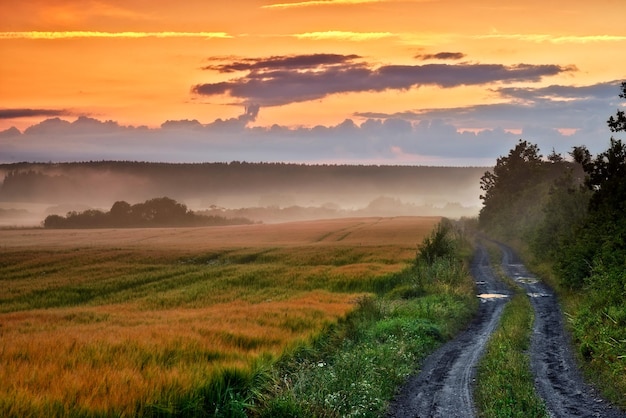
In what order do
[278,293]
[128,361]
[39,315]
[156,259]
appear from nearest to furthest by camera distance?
[128,361] → [39,315] → [278,293] → [156,259]

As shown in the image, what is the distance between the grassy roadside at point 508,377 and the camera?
44.5 ft

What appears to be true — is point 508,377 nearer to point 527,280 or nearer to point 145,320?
point 145,320

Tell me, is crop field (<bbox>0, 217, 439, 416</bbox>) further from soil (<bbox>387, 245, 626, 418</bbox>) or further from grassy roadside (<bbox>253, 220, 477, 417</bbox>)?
soil (<bbox>387, 245, 626, 418</bbox>)

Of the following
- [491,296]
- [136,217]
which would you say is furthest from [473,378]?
[136,217]

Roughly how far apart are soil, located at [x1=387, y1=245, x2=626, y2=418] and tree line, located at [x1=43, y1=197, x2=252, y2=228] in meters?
167

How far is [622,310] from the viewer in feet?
68.0

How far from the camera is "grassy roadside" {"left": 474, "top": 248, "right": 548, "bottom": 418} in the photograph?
1355cm

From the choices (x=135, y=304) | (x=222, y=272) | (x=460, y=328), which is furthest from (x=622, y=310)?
(x=222, y=272)

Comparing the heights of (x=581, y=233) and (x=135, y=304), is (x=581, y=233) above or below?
above

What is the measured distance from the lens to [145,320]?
845 inches

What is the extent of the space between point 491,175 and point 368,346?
345 ft

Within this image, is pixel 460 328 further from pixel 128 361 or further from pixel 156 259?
pixel 156 259

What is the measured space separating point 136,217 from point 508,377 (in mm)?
182487

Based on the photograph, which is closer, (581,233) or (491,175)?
(581,233)
